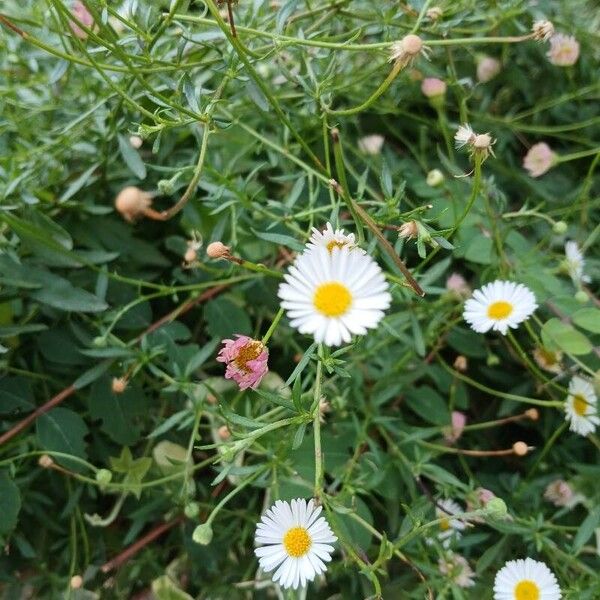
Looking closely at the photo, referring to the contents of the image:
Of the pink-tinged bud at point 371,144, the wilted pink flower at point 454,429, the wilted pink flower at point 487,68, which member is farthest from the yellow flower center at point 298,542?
the wilted pink flower at point 487,68

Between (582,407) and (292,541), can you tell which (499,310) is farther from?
Answer: (292,541)

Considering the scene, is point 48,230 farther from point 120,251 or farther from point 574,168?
point 574,168

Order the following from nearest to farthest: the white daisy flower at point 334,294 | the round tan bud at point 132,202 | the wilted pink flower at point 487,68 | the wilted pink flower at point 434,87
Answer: the white daisy flower at point 334,294 < the round tan bud at point 132,202 < the wilted pink flower at point 434,87 < the wilted pink flower at point 487,68

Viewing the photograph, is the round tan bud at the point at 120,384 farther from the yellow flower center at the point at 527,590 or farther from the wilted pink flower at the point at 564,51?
the wilted pink flower at the point at 564,51

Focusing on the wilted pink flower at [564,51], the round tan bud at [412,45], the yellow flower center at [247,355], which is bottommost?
the yellow flower center at [247,355]

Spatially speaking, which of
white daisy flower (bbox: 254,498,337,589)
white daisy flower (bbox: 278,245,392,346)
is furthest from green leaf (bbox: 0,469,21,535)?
white daisy flower (bbox: 278,245,392,346)

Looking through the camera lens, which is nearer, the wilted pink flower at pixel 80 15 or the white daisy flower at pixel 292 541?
the white daisy flower at pixel 292 541

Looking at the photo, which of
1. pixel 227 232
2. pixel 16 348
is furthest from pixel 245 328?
pixel 16 348
